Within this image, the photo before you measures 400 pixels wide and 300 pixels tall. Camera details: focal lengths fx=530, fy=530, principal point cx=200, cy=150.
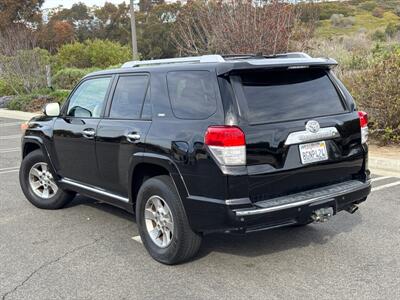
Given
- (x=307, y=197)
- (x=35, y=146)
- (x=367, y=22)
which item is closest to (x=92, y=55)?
(x=35, y=146)

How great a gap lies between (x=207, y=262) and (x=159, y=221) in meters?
0.56

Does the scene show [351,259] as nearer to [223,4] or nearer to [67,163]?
[67,163]

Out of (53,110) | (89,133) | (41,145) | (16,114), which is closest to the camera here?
(89,133)

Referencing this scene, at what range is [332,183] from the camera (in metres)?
4.60

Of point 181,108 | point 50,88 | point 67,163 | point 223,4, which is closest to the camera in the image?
point 181,108

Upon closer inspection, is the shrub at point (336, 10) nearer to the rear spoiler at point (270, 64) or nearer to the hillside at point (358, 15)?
the hillside at point (358, 15)

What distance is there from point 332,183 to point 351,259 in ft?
2.31

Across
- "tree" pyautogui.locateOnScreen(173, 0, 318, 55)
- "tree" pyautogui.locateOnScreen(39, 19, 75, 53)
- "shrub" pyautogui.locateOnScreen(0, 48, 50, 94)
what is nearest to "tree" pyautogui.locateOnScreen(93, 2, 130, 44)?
"tree" pyautogui.locateOnScreen(39, 19, 75, 53)

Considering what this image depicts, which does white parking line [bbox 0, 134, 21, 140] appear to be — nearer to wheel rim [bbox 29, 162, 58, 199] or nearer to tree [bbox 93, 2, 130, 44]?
wheel rim [bbox 29, 162, 58, 199]

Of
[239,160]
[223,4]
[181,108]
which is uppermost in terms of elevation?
[223,4]

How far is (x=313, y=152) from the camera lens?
437 cm

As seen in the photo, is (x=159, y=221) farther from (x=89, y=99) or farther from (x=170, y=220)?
(x=89, y=99)

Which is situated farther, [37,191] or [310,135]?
[37,191]

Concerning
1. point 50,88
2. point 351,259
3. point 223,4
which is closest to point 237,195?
point 351,259
